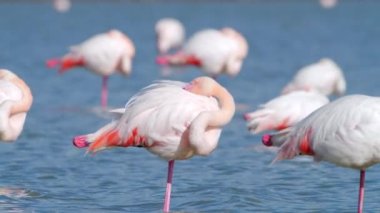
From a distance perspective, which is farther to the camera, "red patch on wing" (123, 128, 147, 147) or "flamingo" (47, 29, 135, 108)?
"flamingo" (47, 29, 135, 108)

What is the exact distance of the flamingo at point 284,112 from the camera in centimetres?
898

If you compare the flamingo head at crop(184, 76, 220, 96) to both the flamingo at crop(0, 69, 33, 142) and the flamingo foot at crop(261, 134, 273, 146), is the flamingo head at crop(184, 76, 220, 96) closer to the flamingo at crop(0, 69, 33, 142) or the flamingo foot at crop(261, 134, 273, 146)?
the flamingo foot at crop(261, 134, 273, 146)

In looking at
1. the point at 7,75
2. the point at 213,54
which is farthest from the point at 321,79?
the point at 7,75

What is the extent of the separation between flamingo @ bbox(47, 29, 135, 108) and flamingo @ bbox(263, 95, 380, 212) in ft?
21.5

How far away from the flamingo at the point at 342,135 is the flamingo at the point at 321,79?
4307 mm

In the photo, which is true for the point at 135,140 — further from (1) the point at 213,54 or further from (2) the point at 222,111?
(1) the point at 213,54

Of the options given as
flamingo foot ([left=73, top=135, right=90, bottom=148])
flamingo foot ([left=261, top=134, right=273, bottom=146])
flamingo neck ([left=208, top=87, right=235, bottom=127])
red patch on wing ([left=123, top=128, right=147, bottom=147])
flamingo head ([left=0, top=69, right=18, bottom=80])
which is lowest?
flamingo foot ([left=73, top=135, right=90, bottom=148])

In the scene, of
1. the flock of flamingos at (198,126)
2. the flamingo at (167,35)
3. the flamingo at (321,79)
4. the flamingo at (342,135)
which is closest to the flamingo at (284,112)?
the flamingo at (321,79)

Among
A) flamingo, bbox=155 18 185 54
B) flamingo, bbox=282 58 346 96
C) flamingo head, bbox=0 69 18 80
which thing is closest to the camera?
flamingo head, bbox=0 69 18 80

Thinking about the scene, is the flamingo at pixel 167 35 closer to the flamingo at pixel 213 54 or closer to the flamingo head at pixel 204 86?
the flamingo at pixel 213 54

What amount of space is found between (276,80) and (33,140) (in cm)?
643

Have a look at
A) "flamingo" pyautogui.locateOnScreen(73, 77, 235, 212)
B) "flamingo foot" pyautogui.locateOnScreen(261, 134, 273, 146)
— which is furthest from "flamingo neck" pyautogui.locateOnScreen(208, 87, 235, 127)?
"flamingo foot" pyautogui.locateOnScreen(261, 134, 273, 146)

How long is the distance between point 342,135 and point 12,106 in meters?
2.21

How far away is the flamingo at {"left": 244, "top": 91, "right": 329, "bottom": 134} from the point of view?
898cm
